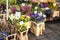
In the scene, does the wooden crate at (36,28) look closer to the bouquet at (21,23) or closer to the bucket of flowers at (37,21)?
the bucket of flowers at (37,21)

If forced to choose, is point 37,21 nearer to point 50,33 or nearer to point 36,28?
point 36,28

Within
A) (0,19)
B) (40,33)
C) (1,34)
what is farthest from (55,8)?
(1,34)

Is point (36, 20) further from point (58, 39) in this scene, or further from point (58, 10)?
point (58, 10)

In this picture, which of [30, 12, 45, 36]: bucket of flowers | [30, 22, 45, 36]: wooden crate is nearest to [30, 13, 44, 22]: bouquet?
[30, 12, 45, 36]: bucket of flowers

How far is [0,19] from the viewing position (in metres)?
3.91

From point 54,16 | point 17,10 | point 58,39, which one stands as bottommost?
point 58,39

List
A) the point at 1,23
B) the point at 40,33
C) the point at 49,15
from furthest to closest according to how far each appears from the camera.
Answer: the point at 49,15 → the point at 40,33 → the point at 1,23

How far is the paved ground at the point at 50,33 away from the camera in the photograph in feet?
13.0

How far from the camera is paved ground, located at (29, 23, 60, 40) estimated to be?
3949mm

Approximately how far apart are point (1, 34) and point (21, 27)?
1.52ft

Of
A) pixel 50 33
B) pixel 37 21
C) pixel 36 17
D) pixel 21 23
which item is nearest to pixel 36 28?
pixel 37 21

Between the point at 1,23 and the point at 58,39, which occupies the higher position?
the point at 1,23

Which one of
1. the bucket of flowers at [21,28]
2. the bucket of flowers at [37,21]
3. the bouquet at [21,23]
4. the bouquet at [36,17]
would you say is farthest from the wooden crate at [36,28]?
the bucket of flowers at [21,28]

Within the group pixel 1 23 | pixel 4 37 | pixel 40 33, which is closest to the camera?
pixel 4 37
